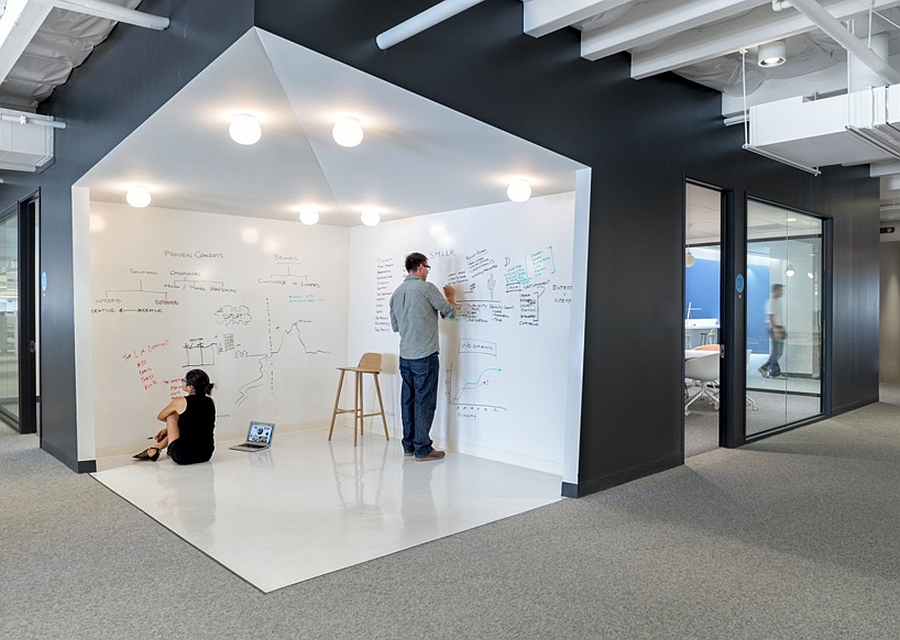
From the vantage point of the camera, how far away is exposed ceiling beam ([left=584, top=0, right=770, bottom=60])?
3213mm

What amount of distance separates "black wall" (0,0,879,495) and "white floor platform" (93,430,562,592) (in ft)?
2.01

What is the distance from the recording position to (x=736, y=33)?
12.1ft

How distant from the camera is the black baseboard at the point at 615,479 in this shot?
3893 mm

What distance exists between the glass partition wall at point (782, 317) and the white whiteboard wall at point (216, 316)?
11.6ft

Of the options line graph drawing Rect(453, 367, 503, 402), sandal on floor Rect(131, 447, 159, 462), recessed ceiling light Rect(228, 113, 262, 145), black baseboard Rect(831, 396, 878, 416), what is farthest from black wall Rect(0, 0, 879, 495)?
black baseboard Rect(831, 396, 878, 416)

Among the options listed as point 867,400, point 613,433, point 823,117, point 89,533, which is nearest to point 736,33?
point 823,117

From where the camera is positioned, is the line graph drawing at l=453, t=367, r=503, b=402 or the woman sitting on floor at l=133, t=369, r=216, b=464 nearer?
the woman sitting on floor at l=133, t=369, r=216, b=464

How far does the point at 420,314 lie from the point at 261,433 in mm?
1618

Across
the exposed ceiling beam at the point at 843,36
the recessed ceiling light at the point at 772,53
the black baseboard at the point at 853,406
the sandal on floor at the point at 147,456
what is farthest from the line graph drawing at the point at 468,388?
the black baseboard at the point at 853,406

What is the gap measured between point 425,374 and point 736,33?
2.91 metres

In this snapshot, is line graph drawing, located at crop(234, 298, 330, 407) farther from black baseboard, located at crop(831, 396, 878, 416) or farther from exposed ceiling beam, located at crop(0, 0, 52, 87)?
black baseboard, located at crop(831, 396, 878, 416)

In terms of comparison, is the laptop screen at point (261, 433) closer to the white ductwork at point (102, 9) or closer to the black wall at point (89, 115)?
the black wall at point (89, 115)

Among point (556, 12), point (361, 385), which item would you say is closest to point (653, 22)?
point (556, 12)

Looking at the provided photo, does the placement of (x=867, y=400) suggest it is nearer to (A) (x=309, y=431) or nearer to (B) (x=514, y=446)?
(B) (x=514, y=446)
